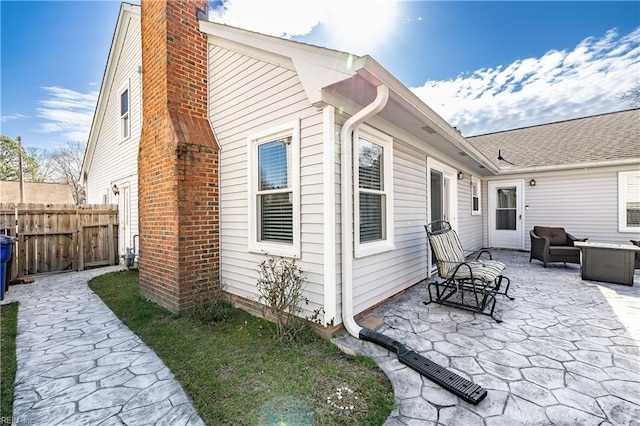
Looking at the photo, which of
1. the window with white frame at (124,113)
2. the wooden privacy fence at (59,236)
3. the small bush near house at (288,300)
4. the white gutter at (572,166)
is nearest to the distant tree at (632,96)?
the white gutter at (572,166)

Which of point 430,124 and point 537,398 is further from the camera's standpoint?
point 430,124

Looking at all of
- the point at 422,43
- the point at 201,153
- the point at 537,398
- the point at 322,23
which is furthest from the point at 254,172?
the point at 422,43

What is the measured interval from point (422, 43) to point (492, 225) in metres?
6.58

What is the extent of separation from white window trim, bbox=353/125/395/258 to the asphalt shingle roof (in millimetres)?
7308

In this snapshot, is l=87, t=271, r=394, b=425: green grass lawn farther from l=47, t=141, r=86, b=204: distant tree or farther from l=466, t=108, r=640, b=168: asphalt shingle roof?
l=47, t=141, r=86, b=204: distant tree

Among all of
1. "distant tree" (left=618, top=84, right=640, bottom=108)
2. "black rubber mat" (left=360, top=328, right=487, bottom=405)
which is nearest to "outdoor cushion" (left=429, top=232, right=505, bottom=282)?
"black rubber mat" (left=360, top=328, right=487, bottom=405)

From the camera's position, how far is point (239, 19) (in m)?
4.78

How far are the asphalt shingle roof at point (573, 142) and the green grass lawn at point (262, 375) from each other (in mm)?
9505

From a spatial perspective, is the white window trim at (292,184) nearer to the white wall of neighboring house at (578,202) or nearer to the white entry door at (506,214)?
the white entry door at (506,214)

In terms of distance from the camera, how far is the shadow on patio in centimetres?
189

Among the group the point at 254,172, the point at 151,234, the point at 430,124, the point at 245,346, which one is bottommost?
the point at 245,346

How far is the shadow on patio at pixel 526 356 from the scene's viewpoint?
1.89 m

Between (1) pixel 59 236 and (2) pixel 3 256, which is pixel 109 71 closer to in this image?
(1) pixel 59 236

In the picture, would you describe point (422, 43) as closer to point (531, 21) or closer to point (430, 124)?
point (531, 21)
